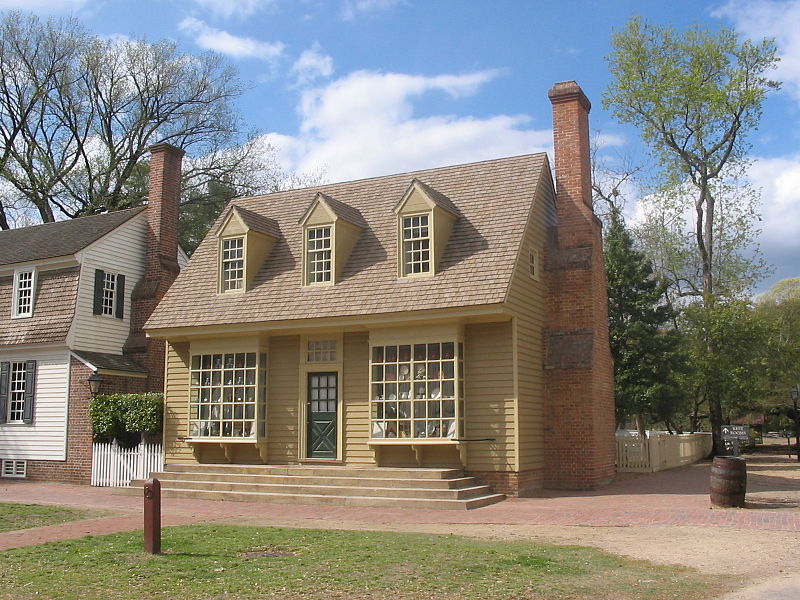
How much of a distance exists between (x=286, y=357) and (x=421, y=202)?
505 centimetres

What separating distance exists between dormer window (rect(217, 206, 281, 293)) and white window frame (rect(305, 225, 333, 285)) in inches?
66.6

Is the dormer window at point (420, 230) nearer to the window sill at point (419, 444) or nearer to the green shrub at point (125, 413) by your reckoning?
the window sill at point (419, 444)

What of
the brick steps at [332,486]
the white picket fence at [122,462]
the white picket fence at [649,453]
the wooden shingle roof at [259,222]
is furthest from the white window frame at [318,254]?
the white picket fence at [649,453]

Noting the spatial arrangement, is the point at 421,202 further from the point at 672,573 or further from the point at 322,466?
the point at 672,573

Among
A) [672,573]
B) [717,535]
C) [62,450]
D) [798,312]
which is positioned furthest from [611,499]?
[798,312]

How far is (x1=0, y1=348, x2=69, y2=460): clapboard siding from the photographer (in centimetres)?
2188

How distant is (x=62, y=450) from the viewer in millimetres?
21641

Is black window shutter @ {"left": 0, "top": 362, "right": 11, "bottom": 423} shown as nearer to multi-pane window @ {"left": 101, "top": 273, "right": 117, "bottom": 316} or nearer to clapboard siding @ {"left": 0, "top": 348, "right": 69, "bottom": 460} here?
clapboard siding @ {"left": 0, "top": 348, "right": 69, "bottom": 460}

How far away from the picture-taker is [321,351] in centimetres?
1878

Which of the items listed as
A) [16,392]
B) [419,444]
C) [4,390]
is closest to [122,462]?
[16,392]

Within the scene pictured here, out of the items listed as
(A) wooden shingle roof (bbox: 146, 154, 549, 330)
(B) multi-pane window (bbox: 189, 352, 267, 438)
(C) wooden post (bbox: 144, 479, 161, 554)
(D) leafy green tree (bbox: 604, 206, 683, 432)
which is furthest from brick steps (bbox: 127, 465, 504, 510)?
(D) leafy green tree (bbox: 604, 206, 683, 432)

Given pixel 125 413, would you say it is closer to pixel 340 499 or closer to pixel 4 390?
pixel 4 390

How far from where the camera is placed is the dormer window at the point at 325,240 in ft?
62.5

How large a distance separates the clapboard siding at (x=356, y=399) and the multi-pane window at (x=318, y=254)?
5.82 ft
